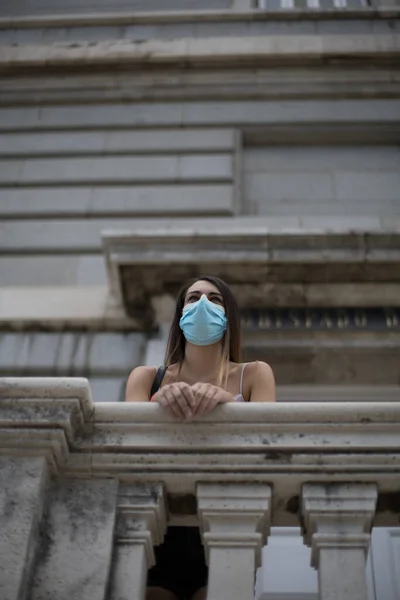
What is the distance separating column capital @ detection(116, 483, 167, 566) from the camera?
311cm

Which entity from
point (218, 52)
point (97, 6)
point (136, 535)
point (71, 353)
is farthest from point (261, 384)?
point (97, 6)

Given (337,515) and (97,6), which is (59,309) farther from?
(97,6)

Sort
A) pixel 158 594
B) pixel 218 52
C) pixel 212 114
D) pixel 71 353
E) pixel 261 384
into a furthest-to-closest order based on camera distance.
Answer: pixel 218 52
pixel 212 114
pixel 71 353
pixel 261 384
pixel 158 594

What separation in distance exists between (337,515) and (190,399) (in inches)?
28.5

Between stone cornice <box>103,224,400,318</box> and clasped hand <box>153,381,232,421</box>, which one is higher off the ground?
stone cornice <box>103,224,400,318</box>

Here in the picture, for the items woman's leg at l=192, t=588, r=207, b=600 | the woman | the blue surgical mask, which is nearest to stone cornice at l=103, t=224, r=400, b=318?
the woman

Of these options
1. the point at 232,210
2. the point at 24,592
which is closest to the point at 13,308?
the point at 232,210

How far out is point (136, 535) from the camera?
10.2 feet

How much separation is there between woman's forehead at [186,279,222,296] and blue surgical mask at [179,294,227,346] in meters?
0.13

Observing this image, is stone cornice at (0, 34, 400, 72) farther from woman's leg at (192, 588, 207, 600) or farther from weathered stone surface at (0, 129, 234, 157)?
woman's leg at (192, 588, 207, 600)

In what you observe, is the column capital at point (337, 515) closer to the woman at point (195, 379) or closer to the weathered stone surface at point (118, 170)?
the woman at point (195, 379)

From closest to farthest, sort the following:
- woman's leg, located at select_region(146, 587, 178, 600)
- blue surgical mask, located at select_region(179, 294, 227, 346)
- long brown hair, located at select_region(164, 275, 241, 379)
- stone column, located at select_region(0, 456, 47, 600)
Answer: stone column, located at select_region(0, 456, 47, 600) → woman's leg, located at select_region(146, 587, 178, 600) → blue surgical mask, located at select_region(179, 294, 227, 346) → long brown hair, located at select_region(164, 275, 241, 379)

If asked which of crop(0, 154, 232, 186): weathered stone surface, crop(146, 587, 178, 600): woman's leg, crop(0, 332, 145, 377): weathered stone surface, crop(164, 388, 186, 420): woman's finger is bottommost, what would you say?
crop(146, 587, 178, 600): woman's leg

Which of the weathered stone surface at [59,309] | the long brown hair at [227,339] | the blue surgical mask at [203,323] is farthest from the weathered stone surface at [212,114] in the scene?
the blue surgical mask at [203,323]
